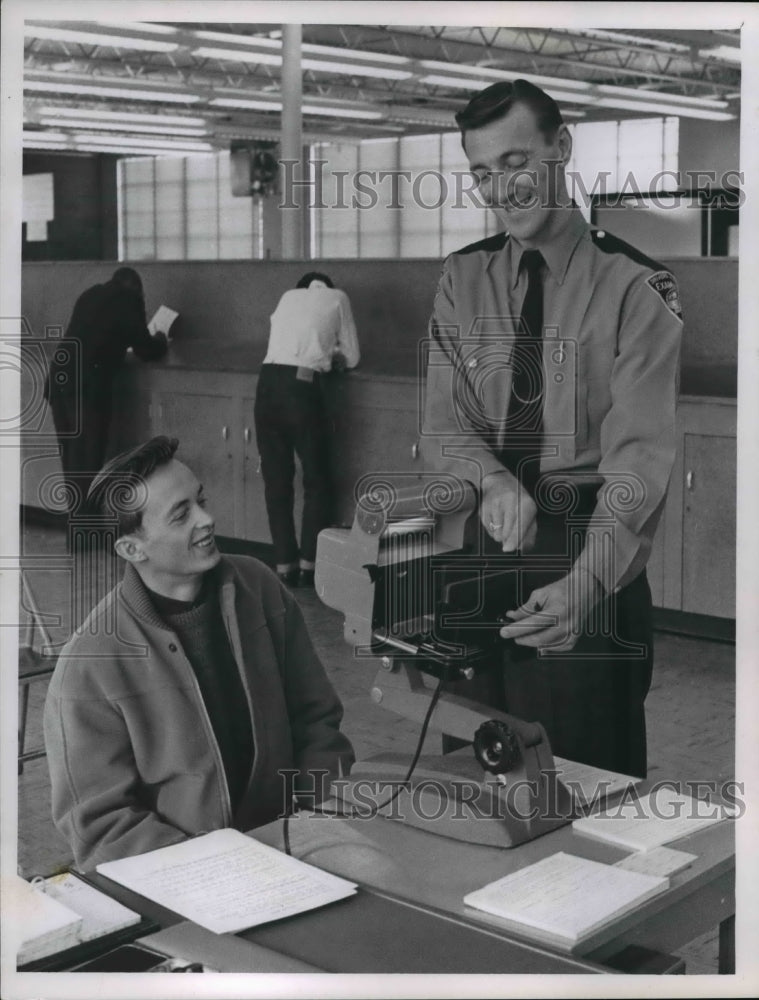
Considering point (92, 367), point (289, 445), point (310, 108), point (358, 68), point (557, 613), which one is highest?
point (310, 108)

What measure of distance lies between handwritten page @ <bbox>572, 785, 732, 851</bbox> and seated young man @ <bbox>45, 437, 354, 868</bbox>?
47cm

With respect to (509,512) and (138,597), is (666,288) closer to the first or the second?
(509,512)

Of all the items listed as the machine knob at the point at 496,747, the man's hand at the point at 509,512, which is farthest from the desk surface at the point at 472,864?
the man's hand at the point at 509,512

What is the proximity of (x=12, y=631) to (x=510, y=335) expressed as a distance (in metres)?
1.09

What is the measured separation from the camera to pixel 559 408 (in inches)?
90.7

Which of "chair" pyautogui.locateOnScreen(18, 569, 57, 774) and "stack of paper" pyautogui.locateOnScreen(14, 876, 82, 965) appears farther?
"chair" pyautogui.locateOnScreen(18, 569, 57, 774)

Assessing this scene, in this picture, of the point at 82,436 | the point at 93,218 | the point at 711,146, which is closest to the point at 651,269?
the point at 82,436

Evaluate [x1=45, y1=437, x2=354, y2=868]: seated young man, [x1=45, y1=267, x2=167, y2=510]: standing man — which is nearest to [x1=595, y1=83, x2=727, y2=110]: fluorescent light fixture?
[x1=45, y1=267, x2=167, y2=510]: standing man

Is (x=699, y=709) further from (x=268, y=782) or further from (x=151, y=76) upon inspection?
(x=151, y=76)

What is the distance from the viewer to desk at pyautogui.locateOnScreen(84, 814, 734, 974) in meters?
1.37

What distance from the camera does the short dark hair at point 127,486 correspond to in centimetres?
192

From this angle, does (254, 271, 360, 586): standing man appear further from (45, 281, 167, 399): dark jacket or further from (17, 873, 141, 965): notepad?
(17, 873, 141, 965): notepad

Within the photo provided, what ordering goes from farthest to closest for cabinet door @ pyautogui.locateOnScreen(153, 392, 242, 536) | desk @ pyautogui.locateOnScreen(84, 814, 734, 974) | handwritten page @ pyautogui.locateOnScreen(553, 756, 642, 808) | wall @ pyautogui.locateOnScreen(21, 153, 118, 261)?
wall @ pyautogui.locateOnScreen(21, 153, 118, 261) < cabinet door @ pyautogui.locateOnScreen(153, 392, 242, 536) < handwritten page @ pyautogui.locateOnScreen(553, 756, 642, 808) < desk @ pyautogui.locateOnScreen(84, 814, 734, 974)

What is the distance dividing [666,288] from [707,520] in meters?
1.97
